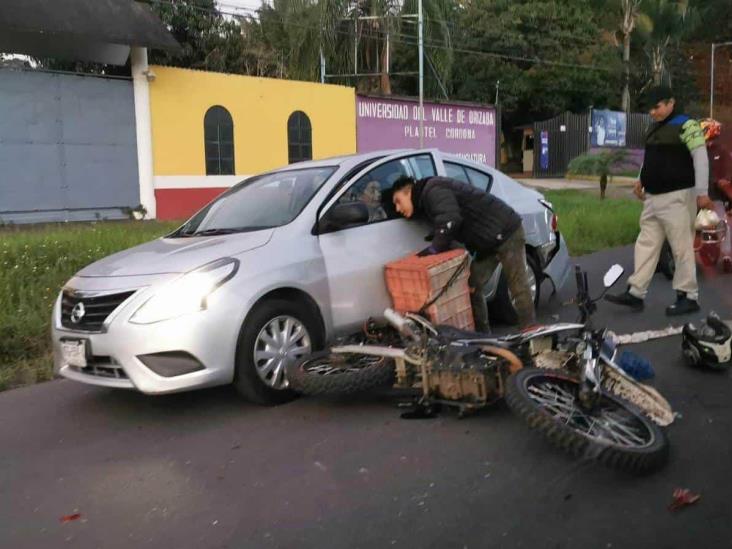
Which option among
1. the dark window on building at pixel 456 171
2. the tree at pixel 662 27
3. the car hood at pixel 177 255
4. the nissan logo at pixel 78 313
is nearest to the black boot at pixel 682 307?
the dark window on building at pixel 456 171

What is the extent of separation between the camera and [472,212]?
18.4 ft

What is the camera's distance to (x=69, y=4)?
14797 millimetres

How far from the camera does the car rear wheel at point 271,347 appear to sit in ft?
15.4

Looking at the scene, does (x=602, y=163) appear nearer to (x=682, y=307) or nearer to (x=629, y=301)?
(x=629, y=301)

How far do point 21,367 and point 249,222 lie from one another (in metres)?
2.22

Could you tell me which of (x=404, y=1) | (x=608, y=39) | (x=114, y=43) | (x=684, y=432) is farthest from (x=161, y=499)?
(x=608, y=39)

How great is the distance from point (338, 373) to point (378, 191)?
5.50 ft

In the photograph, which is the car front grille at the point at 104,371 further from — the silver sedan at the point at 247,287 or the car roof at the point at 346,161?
the car roof at the point at 346,161

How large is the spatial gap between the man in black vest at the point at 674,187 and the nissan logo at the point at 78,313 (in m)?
4.91

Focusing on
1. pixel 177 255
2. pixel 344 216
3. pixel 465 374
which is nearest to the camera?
pixel 465 374

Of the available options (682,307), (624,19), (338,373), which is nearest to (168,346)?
(338,373)

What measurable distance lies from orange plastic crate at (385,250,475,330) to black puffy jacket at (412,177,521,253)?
276 mm

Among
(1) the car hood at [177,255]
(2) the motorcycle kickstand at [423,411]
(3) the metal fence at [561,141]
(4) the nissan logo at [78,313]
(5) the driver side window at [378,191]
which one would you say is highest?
(3) the metal fence at [561,141]

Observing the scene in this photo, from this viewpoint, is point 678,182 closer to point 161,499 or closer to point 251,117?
point 161,499
